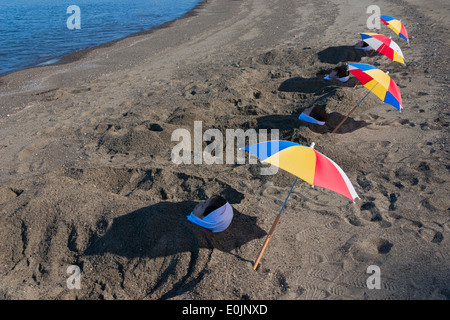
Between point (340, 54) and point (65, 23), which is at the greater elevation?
point (340, 54)

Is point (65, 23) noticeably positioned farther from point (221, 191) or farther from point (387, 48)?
point (221, 191)

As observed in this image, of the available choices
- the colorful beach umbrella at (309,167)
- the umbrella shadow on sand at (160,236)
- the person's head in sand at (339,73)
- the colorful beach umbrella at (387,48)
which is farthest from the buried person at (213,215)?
the person's head in sand at (339,73)

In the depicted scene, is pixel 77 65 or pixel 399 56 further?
pixel 77 65

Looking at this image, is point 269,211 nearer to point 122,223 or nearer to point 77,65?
Result: point 122,223

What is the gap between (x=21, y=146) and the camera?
6699 millimetres

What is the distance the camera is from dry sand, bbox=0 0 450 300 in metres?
3.60

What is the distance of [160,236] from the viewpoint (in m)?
3.93

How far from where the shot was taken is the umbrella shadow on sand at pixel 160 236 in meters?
3.85

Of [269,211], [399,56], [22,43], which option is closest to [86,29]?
[22,43]

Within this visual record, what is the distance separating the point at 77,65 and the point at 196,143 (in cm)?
923

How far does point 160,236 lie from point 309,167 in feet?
6.58

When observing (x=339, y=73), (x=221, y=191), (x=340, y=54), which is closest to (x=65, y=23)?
(x=340, y=54)

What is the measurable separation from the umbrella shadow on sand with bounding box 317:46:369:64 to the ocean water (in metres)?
11.5

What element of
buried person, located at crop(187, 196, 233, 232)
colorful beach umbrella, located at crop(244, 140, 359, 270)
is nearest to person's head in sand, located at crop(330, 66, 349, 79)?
colorful beach umbrella, located at crop(244, 140, 359, 270)
